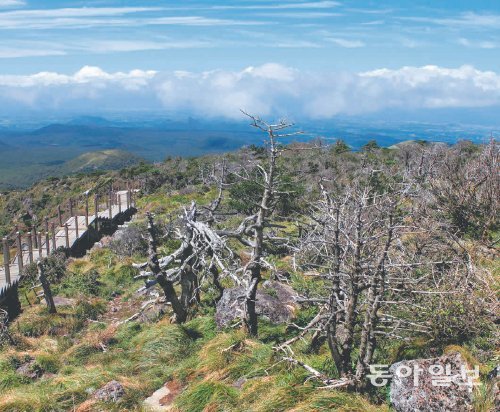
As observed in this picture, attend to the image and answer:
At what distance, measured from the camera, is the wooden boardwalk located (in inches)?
660

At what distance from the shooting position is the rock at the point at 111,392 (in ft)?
25.7

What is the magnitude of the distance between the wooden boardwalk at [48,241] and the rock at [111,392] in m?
8.71

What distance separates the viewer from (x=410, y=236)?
1117 cm

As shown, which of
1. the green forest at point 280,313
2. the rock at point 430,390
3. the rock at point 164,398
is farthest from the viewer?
the rock at point 164,398

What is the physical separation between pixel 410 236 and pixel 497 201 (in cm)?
383

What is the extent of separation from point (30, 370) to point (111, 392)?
107 inches

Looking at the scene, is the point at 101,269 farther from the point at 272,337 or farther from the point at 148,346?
the point at 272,337

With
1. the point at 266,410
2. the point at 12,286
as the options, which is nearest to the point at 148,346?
the point at 266,410

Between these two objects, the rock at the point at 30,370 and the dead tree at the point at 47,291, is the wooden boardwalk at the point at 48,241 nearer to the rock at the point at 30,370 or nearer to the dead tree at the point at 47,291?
the dead tree at the point at 47,291

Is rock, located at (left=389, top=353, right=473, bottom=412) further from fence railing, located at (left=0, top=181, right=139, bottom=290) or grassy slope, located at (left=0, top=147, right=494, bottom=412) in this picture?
fence railing, located at (left=0, top=181, right=139, bottom=290)

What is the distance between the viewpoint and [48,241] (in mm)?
19312

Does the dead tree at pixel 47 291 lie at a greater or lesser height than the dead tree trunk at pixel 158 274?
lesser
